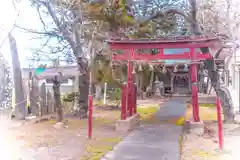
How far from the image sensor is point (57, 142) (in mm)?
8516

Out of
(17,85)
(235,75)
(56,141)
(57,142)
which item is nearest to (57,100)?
(17,85)

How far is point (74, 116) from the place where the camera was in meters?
13.8

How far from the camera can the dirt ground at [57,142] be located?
7.12 metres

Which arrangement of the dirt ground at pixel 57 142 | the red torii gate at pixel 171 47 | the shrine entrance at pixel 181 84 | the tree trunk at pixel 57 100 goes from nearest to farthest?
the dirt ground at pixel 57 142, the red torii gate at pixel 171 47, the tree trunk at pixel 57 100, the shrine entrance at pixel 181 84

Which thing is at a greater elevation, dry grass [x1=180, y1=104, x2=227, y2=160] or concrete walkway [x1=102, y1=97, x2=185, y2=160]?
concrete walkway [x1=102, y1=97, x2=185, y2=160]

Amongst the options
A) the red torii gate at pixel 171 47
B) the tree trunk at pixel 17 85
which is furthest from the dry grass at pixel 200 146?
the tree trunk at pixel 17 85

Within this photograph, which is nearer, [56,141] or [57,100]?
[56,141]

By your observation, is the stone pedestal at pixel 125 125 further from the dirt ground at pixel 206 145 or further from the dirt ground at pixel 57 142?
the dirt ground at pixel 206 145

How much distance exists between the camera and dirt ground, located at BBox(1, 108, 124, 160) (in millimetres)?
7117

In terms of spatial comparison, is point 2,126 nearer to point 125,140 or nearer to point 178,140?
point 125,140

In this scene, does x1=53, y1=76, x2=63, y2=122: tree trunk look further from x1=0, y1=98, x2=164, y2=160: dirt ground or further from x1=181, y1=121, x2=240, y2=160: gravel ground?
x1=181, y1=121, x2=240, y2=160: gravel ground

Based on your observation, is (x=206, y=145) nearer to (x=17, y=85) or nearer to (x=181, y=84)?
(x=17, y=85)

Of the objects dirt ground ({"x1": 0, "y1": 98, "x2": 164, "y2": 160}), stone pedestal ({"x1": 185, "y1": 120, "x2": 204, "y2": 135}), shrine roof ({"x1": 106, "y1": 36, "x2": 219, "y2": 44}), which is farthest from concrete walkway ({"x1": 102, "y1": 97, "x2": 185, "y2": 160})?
shrine roof ({"x1": 106, "y1": 36, "x2": 219, "y2": 44})

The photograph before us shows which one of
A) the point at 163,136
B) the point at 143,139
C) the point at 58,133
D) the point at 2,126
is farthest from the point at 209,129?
the point at 2,126
